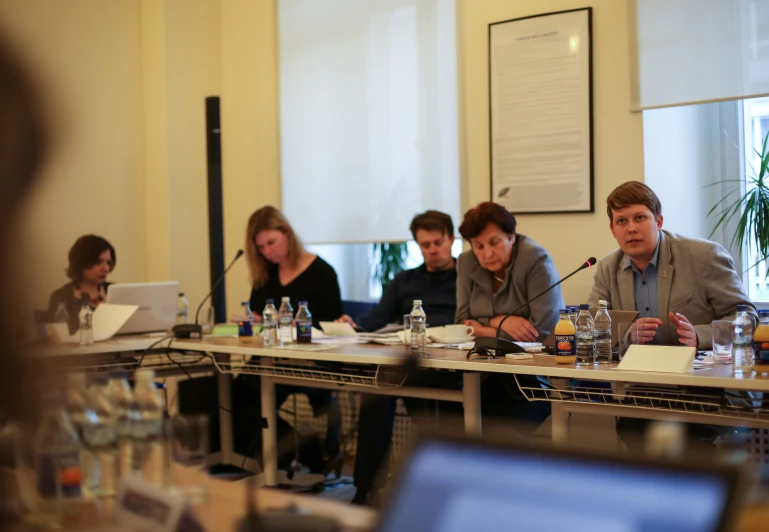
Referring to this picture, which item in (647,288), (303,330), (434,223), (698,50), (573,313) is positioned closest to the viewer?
(573,313)

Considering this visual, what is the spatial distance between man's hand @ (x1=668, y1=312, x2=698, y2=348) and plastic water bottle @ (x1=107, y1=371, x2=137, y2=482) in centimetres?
190

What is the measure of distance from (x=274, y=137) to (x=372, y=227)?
106cm

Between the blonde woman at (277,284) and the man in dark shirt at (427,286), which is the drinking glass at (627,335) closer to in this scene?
the man in dark shirt at (427,286)

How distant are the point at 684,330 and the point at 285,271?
7.36 feet

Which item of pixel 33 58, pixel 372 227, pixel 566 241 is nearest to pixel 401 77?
pixel 372 227

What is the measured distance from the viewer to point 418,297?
414cm

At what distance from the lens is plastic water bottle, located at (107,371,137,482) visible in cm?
131

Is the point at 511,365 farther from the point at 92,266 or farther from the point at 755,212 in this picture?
the point at 92,266

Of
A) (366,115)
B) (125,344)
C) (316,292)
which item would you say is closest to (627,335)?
(316,292)

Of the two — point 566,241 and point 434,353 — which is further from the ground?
point 566,241

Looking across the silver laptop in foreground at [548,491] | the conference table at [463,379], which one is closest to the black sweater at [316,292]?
the conference table at [463,379]

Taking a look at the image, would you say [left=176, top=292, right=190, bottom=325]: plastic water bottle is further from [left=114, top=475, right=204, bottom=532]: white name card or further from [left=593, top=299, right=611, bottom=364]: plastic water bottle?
[left=114, top=475, right=204, bottom=532]: white name card

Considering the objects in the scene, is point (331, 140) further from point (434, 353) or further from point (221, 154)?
point (434, 353)

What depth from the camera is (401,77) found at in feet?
16.2
